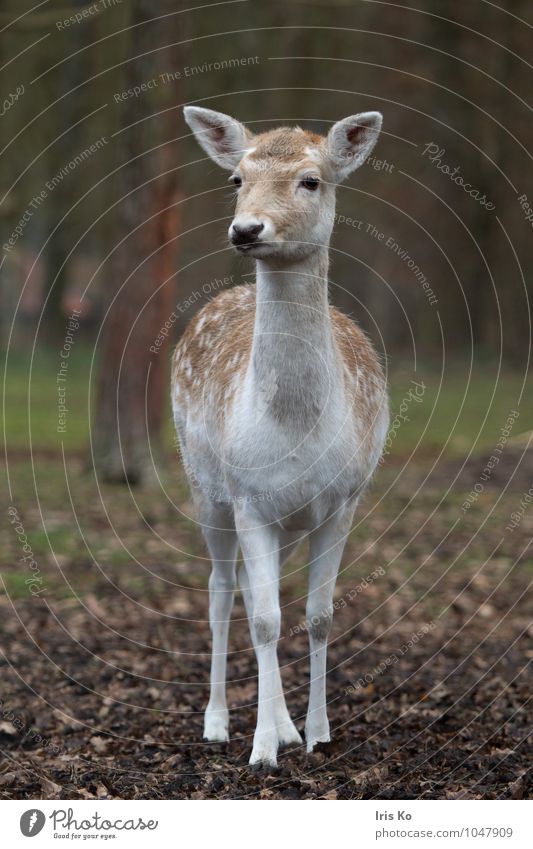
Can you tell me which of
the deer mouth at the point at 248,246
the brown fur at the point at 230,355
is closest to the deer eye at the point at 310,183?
the deer mouth at the point at 248,246

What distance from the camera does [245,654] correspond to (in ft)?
32.3

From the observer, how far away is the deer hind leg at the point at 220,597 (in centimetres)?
809

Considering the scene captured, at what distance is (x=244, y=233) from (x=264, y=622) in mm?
2270

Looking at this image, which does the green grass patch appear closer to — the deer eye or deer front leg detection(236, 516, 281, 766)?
deer front leg detection(236, 516, 281, 766)

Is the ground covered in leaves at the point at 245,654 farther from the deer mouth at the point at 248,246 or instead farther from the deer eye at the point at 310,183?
the deer eye at the point at 310,183

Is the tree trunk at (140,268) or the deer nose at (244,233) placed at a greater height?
the tree trunk at (140,268)

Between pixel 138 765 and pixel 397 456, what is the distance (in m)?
12.9

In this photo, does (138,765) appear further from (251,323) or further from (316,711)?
(251,323)

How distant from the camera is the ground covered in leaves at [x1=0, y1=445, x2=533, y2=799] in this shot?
692cm

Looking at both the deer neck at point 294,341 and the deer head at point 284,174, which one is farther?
the deer neck at point 294,341

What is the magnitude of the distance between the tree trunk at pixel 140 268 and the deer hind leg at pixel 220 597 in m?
7.24

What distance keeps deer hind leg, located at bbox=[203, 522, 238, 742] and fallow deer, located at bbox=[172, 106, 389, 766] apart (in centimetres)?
66
